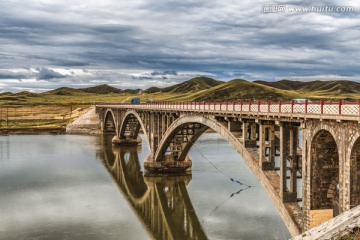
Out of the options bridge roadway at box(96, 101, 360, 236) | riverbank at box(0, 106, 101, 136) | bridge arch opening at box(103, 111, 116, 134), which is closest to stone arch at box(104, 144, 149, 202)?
bridge roadway at box(96, 101, 360, 236)

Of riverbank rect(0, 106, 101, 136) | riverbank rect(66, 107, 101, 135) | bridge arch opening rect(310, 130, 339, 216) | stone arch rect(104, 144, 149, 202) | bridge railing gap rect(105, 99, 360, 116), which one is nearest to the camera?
bridge railing gap rect(105, 99, 360, 116)

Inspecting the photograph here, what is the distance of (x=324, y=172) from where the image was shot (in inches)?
741

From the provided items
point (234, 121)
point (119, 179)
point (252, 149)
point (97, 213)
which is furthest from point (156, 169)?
point (252, 149)

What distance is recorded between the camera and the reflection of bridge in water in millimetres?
31984

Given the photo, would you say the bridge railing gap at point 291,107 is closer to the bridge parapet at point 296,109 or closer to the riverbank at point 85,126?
the bridge parapet at point 296,109

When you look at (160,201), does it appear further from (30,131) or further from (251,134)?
(30,131)

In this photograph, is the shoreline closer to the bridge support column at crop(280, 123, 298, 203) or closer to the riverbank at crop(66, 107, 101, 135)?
the riverbank at crop(66, 107, 101, 135)

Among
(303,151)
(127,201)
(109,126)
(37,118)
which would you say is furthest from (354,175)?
(37,118)

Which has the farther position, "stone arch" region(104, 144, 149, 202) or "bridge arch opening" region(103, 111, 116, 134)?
"bridge arch opening" region(103, 111, 116, 134)

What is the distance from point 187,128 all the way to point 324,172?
29.7m

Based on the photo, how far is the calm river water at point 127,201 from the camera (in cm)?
3052

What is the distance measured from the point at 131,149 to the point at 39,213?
4492 cm

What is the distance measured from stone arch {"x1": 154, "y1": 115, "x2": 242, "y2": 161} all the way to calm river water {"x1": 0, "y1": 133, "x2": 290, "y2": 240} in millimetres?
3454

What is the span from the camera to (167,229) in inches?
1283
